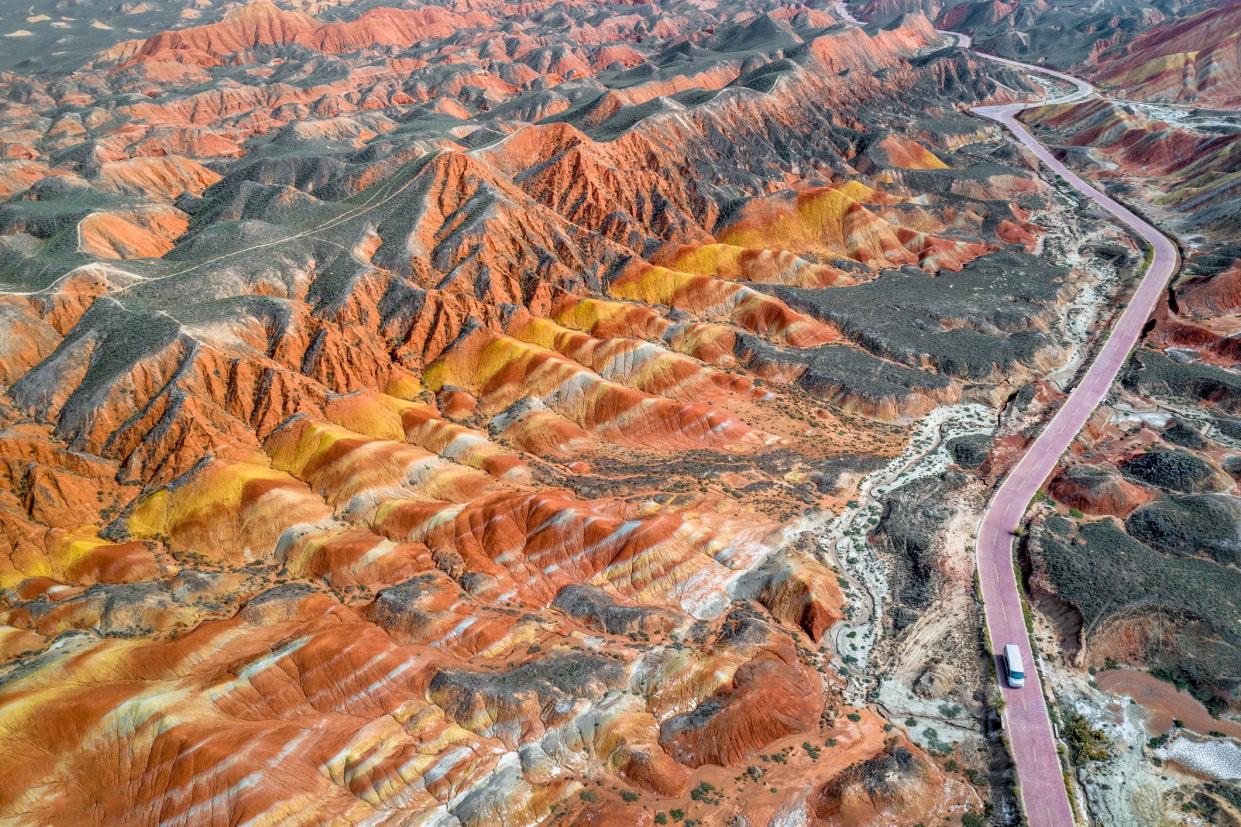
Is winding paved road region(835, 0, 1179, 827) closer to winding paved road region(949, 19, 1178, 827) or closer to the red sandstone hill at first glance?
winding paved road region(949, 19, 1178, 827)

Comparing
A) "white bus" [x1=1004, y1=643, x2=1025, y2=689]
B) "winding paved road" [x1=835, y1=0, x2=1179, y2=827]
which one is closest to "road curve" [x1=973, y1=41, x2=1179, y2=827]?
"winding paved road" [x1=835, y1=0, x2=1179, y2=827]

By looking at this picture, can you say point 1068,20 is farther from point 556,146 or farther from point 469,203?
point 469,203

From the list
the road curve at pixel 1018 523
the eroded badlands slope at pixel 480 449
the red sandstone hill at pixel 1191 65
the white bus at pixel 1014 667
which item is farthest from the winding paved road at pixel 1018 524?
the red sandstone hill at pixel 1191 65

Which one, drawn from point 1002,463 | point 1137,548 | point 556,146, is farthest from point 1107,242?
point 556,146

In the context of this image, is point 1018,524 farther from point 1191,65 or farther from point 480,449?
point 1191,65

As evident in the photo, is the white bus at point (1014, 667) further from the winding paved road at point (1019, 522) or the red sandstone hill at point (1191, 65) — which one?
the red sandstone hill at point (1191, 65)

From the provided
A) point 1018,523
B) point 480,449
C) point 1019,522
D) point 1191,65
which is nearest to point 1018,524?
point 1018,523
